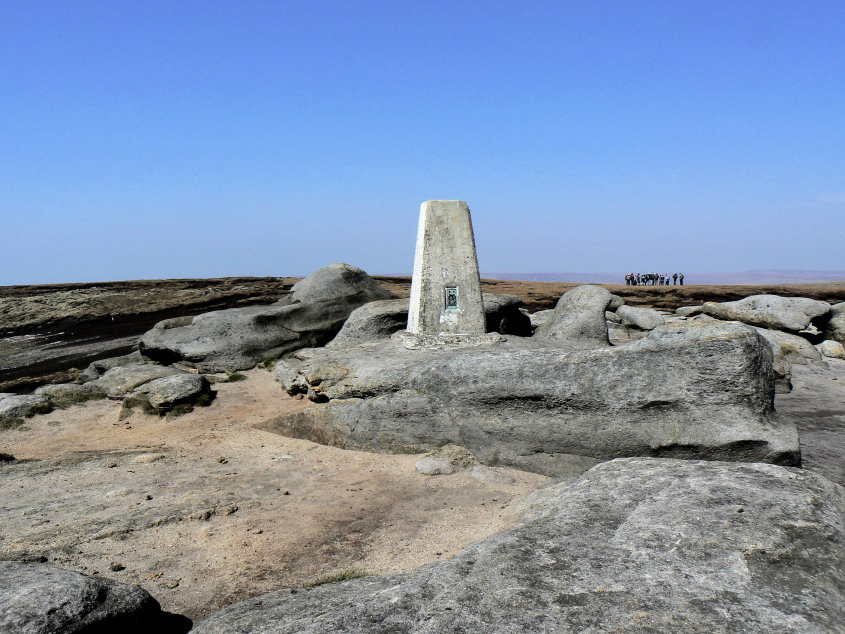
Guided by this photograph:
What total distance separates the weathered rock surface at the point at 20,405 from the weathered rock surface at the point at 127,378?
162 cm

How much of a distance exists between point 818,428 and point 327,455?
11968 millimetres

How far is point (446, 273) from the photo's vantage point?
16766 millimetres

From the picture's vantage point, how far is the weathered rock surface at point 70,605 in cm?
555

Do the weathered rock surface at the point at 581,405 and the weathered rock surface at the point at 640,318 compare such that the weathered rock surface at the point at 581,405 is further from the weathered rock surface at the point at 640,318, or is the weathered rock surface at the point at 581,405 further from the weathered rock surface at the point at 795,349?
the weathered rock surface at the point at 640,318

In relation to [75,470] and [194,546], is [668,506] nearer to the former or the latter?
[194,546]

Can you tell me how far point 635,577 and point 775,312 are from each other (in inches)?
907

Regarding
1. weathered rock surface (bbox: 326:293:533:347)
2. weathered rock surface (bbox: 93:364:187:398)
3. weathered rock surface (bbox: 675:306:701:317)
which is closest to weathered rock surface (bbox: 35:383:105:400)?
weathered rock surface (bbox: 93:364:187:398)

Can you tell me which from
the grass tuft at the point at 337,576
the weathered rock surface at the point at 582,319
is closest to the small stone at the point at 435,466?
the grass tuft at the point at 337,576

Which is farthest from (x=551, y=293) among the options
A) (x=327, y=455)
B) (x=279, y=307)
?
(x=327, y=455)

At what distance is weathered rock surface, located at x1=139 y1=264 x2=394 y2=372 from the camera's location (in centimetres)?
2105

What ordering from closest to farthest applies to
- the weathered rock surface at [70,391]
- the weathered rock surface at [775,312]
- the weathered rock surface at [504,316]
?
1. the weathered rock surface at [70,391]
2. the weathered rock surface at [504,316]
3. the weathered rock surface at [775,312]

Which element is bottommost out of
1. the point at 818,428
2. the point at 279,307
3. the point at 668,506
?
the point at 818,428

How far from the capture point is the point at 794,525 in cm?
647

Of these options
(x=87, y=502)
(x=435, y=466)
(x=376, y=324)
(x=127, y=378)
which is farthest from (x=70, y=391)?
(x=435, y=466)
